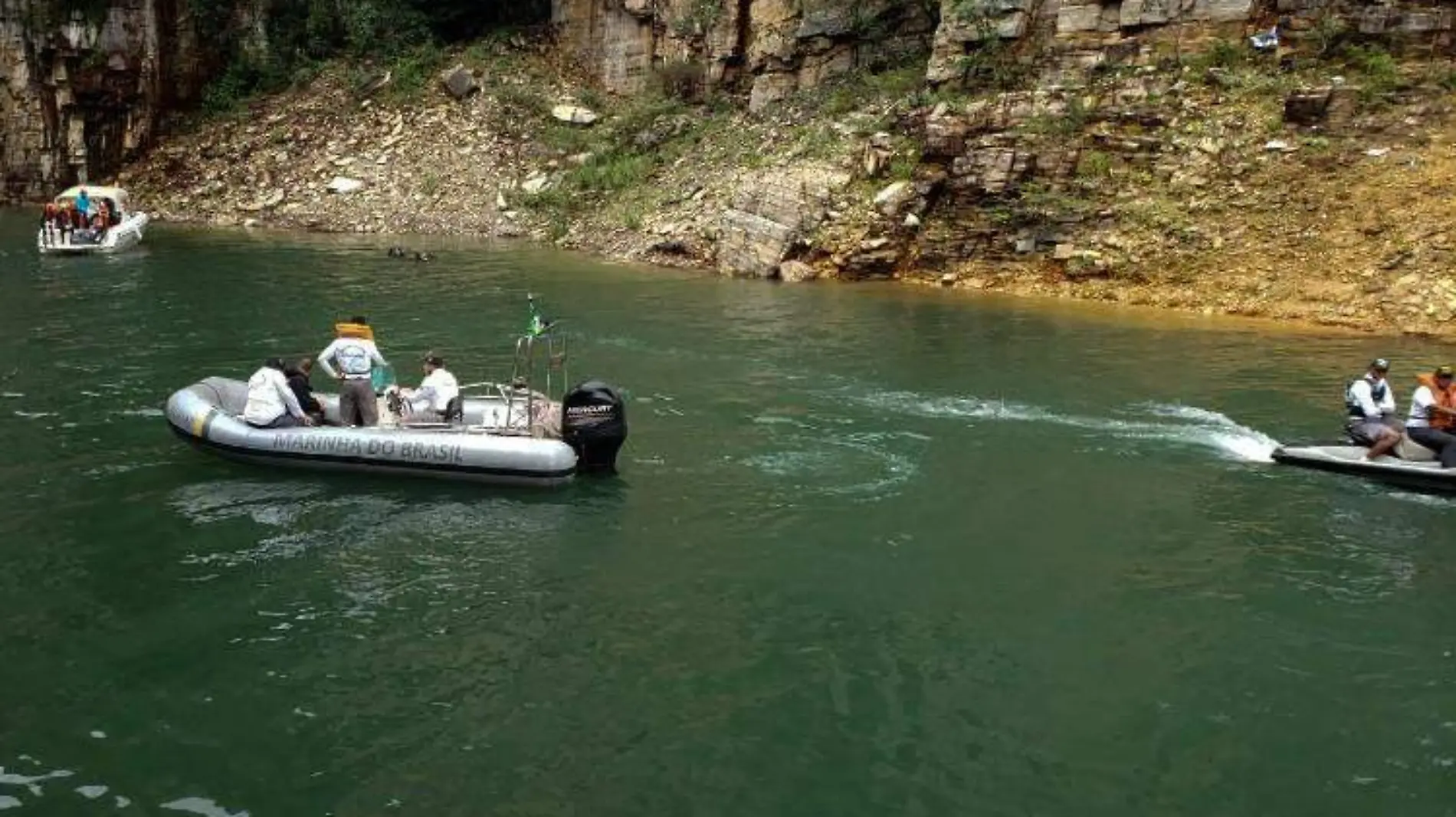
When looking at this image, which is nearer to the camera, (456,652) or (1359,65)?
(456,652)

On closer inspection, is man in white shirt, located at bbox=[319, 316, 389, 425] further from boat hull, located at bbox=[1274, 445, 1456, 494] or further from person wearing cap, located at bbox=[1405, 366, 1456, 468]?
person wearing cap, located at bbox=[1405, 366, 1456, 468]

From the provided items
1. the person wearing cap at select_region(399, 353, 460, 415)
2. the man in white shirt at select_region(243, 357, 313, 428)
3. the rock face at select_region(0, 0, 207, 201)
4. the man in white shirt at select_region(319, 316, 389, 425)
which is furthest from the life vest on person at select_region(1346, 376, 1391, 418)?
the rock face at select_region(0, 0, 207, 201)

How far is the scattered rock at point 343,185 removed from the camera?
41.1 metres

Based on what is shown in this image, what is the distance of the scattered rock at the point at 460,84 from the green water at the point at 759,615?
2769cm

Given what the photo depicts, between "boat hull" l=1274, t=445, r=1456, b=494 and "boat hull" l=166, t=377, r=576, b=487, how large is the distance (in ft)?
29.4

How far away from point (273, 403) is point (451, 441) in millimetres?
2354

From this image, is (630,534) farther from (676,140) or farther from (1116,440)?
(676,140)

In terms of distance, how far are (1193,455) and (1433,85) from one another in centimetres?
1704

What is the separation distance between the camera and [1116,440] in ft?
52.4

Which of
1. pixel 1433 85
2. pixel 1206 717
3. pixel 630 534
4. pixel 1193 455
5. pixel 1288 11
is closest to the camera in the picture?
pixel 1206 717

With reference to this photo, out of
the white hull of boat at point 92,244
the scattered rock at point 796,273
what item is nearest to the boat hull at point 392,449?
the scattered rock at point 796,273

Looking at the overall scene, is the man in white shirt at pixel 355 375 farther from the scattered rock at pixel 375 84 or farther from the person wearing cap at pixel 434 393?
the scattered rock at pixel 375 84

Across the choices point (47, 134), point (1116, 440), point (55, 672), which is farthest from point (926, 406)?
point (47, 134)

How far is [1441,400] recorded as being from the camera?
14.7 metres
